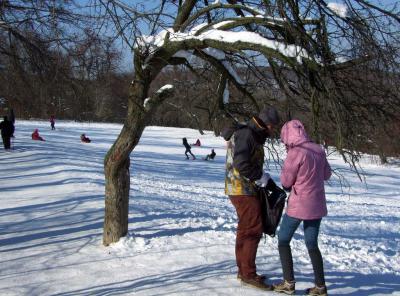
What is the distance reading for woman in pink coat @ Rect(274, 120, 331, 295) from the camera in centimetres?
465

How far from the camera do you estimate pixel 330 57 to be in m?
4.75

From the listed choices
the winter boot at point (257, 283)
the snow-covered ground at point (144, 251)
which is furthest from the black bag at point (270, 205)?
the snow-covered ground at point (144, 251)

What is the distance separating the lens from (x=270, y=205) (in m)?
4.95

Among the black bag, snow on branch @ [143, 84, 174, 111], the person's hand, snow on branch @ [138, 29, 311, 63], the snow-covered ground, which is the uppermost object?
snow on branch @ [138, 29, 311, 63]

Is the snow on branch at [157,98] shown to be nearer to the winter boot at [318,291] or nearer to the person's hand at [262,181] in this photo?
the person's hand at [262,181]

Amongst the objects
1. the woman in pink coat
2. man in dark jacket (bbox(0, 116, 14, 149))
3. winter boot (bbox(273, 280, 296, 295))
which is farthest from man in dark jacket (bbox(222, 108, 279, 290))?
man in dark jacket (bbox(0, 116, 14, 149))

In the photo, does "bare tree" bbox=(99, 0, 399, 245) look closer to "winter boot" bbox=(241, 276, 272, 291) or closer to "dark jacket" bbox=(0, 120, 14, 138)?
"winter boot" bbox=(241, 276, 272, 291)

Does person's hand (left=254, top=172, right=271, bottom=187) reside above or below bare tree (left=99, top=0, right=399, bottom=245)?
below

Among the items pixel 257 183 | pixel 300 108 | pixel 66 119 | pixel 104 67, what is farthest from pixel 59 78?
pixel 66 119

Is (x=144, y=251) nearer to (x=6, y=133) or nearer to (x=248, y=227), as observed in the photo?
(x=248, y=227)

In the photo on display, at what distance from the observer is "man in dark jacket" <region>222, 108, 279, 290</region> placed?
15.6 feet

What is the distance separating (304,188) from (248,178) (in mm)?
550

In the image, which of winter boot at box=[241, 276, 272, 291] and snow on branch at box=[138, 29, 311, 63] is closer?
snow on branch at box=[138, 29, 311, 63]

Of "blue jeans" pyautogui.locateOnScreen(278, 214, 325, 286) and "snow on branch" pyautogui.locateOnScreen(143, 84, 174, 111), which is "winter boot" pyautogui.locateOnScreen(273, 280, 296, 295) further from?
"snow on branch" pyautogui.locateOnScreen(143, 84, 174, 111)
